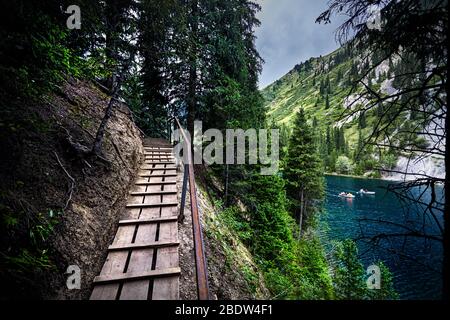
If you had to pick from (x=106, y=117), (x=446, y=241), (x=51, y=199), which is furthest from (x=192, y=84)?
(x=446, y=241)

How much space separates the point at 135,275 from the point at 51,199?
4.86 ft

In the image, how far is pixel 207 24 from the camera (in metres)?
9.45

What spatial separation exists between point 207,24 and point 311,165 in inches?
589

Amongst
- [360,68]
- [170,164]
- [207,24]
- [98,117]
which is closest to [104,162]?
[98,117]

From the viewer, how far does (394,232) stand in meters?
23.9

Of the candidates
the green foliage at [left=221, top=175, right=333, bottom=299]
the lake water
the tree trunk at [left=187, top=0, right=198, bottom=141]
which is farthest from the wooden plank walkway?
the green foliage at [left=221, top=175, right=333, bottom=299]

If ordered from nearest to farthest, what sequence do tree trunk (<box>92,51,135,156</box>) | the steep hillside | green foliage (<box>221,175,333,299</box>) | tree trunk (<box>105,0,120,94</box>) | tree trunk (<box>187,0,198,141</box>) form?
the steep hillside, tree trunk (<box>105,0,120,94</box>), tree trunk (<box>92,51,135,156</box>), tree trunk (<box>187,0,198,141</box>), green foliage (<box>221,175,333,299</box>)

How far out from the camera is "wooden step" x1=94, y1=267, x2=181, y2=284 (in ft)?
8.01

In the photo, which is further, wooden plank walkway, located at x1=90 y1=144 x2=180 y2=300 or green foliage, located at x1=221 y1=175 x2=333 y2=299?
green foliage, located at x1=221 y1=175 x2=333 y2=299

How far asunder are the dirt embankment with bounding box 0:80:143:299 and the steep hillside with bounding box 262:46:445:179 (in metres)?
3.31

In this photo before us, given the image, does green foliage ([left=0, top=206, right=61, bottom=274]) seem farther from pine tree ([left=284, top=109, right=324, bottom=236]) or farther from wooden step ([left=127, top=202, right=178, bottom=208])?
pine tree ([left=284, top=109, right=324, bottom=236])

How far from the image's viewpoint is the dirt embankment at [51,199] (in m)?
2.04

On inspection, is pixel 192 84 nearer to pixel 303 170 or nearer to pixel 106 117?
pixel 106 117
